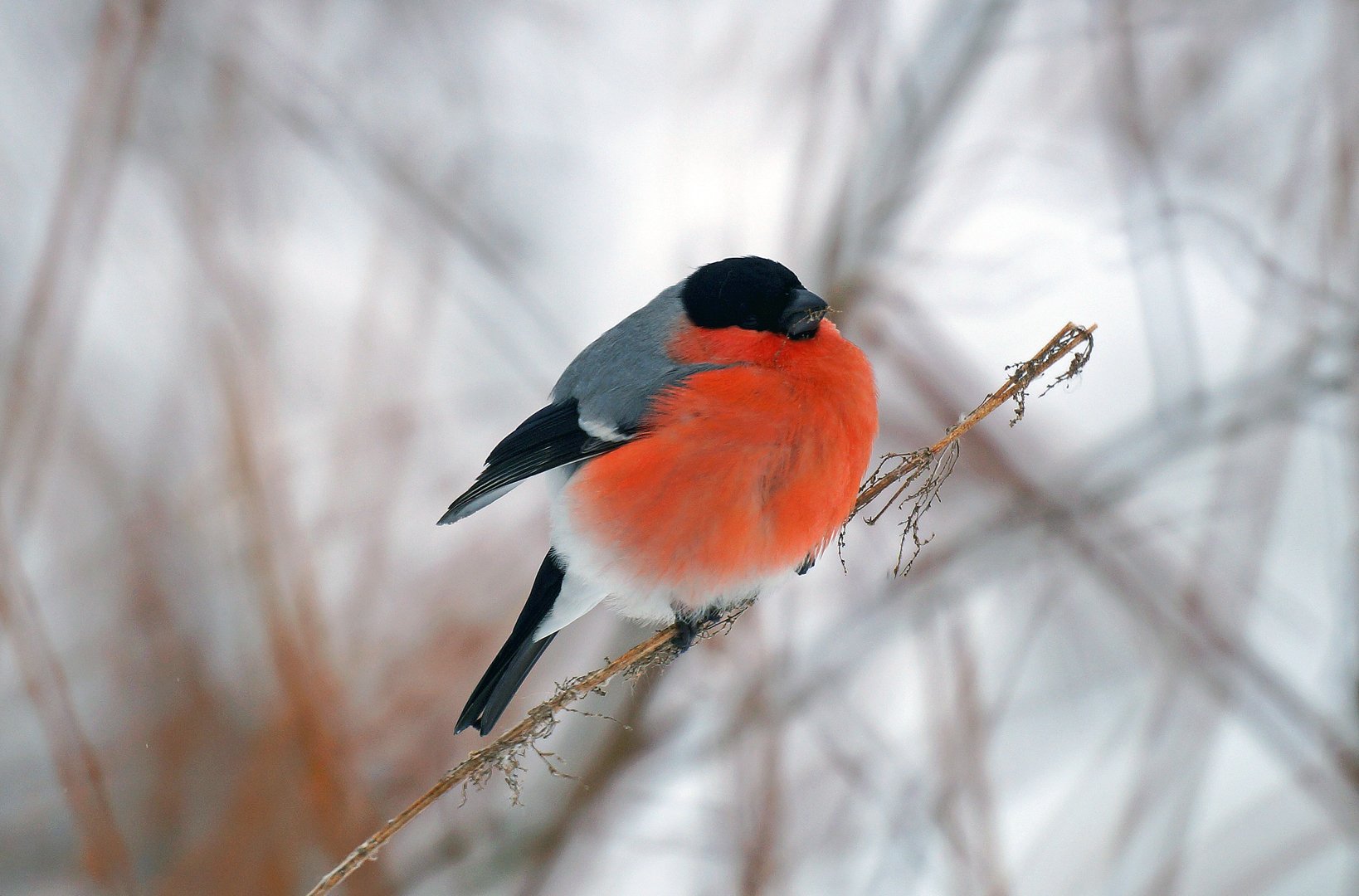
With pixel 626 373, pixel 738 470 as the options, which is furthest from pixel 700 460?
pixel 626 373

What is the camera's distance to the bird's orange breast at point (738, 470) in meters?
1.41

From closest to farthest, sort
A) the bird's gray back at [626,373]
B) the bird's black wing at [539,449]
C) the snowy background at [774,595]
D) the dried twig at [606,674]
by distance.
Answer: the dried twig at [606,674]
the bird's black wing at [539,449]
the bird's gray back at [626,373]
the snowy background at [774,595]

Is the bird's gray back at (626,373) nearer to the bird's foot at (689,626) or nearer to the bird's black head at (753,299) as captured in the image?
the bird's black head at (753,299)

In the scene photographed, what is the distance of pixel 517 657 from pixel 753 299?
2.16 feet

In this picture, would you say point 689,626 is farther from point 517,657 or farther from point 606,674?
point 606,674

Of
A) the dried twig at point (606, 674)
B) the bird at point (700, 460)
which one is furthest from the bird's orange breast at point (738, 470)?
the dried twig at point (606, 674)

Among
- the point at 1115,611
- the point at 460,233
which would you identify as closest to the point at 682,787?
the point at 1115,611

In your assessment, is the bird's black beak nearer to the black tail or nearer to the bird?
the bird

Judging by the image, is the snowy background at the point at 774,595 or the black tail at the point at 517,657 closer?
the black tail at the point at 517,657

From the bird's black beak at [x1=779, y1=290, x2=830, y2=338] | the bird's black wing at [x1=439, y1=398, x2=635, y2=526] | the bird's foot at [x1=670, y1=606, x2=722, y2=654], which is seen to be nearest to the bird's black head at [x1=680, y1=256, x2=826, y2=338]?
the bird's black beak at [x1=779, y1=290, x2=830, y2=338]

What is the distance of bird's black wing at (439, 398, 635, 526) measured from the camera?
1345 mm

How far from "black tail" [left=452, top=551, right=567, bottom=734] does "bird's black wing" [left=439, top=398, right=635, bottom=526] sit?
0.60 ft

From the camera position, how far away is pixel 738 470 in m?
1.41

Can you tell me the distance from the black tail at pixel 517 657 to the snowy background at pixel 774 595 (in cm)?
42
